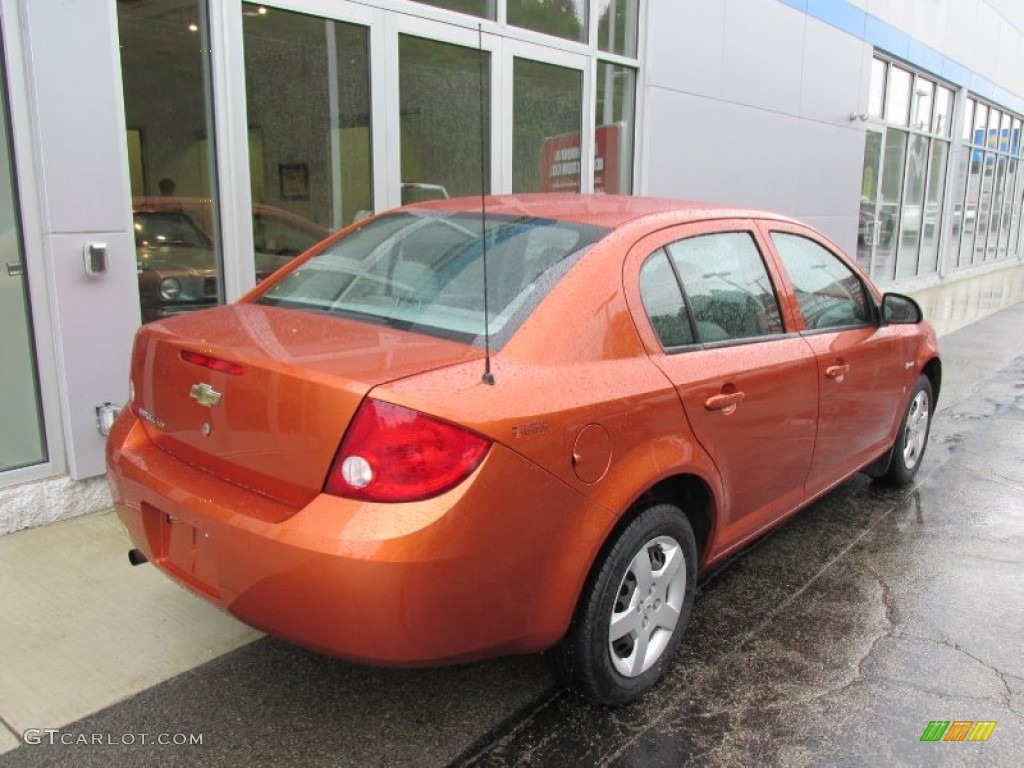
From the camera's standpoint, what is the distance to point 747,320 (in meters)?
3.36

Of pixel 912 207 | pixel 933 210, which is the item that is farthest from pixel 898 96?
pixel 933 210

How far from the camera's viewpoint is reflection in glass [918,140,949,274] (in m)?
16.9

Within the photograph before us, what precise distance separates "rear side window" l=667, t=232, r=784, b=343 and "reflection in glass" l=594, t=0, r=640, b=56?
488 cm

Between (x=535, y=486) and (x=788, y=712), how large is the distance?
1266 mm

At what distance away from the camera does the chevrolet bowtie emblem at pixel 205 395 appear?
250 centimetres

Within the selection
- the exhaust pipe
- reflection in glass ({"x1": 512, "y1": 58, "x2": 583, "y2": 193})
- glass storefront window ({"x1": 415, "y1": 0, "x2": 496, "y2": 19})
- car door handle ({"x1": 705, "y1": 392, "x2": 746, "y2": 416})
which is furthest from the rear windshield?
reflection in glass ({"x1": 512, "y1": 58, "x2": 583, "y2": 193})

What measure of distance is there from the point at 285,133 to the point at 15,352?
2162 mm

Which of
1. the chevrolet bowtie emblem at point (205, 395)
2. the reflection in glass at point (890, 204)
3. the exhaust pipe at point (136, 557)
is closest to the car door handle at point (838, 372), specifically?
the chevrolet bowtie emblem at point (205, 395)

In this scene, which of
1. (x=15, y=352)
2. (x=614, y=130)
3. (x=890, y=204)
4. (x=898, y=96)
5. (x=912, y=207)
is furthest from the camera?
(x=912, y=207)

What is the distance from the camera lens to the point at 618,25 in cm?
792

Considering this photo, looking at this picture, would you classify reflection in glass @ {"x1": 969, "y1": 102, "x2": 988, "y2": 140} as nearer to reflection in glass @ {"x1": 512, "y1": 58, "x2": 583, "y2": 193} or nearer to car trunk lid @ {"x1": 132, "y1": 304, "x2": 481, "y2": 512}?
reflection in glass @ {"x1": 512, "y1": 58, "x2": 583, "y2": 193}

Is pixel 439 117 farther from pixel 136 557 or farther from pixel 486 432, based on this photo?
pixel 486 432

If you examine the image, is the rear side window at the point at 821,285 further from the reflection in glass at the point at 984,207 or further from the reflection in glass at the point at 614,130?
the reflection in glass at the point at 984,207

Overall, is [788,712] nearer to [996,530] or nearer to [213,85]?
[996,530]
